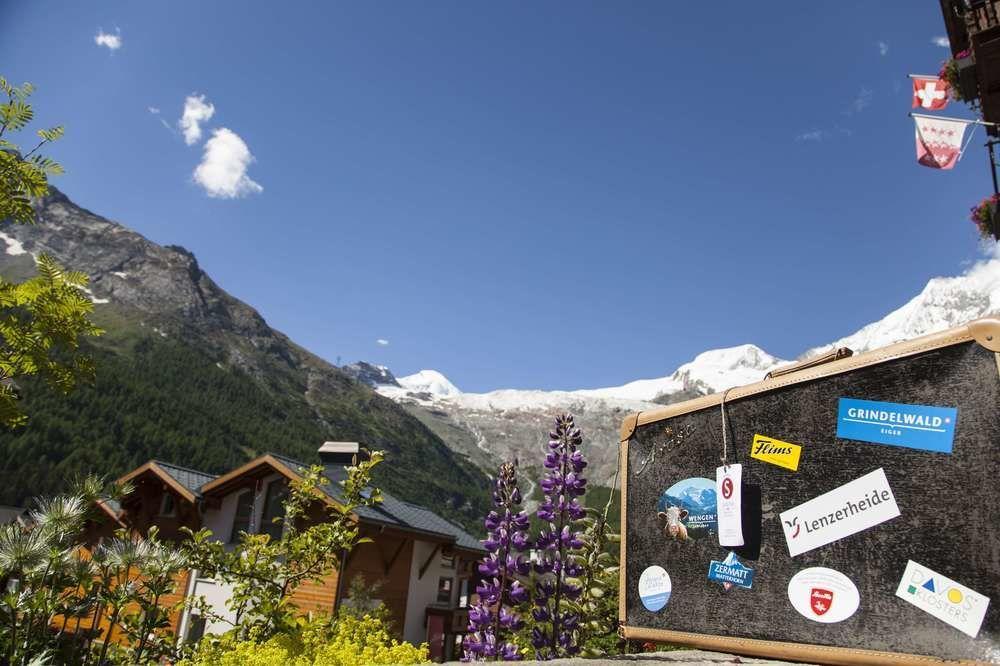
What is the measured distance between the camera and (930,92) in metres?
15.2

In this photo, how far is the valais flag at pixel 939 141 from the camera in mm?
14047

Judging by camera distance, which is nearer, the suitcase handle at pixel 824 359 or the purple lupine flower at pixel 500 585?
the suitcase handle at pixel 824 359

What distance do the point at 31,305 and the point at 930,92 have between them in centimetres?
1978

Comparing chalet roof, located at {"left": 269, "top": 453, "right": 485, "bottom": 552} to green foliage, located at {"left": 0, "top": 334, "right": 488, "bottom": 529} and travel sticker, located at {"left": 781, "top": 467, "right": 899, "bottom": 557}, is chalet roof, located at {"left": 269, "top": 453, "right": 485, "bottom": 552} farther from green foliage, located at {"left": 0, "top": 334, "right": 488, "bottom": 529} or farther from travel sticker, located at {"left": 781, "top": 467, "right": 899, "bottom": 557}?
green foliage, located at {"left": 0, "top": 334, "right": 488, "bottom": 529}

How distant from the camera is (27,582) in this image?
14.8 feet

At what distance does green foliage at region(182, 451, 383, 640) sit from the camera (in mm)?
5344

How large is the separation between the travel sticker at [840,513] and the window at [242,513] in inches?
941

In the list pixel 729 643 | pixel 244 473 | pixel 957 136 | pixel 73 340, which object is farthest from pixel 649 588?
pixel 244 473

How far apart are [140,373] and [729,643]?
18662 cm

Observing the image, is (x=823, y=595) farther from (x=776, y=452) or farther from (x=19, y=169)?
(x=19, y=169)

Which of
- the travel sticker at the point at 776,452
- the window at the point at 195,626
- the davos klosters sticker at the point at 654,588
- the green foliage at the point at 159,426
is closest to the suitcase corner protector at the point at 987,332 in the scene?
the travel sticker at the point at 776,452

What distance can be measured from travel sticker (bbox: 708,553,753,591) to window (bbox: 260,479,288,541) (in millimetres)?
22102

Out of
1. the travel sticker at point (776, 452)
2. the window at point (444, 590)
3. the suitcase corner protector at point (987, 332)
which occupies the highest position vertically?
the suitcase corner protector at point (987, 332)

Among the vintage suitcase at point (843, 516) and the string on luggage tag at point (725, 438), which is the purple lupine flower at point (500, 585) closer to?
the vintage suitcase at point (843, 516)
